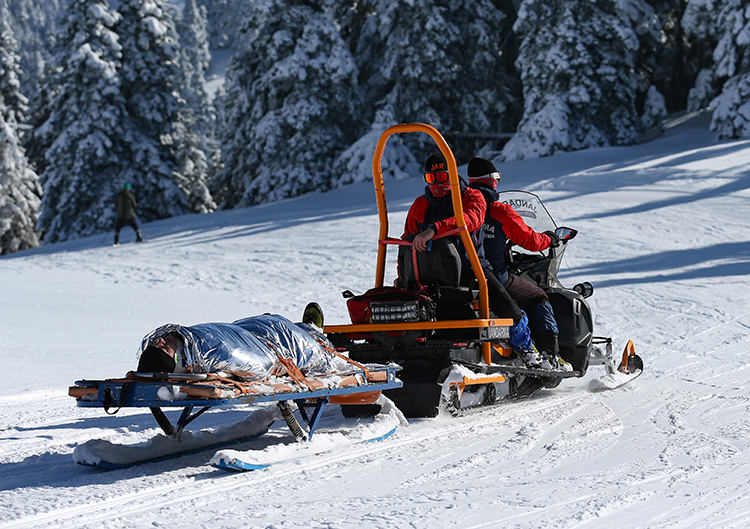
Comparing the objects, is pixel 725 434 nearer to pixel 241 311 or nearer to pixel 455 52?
pixel 241 311

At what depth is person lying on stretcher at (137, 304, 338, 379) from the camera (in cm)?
392

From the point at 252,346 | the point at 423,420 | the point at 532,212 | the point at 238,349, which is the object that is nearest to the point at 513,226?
the point at 532,212

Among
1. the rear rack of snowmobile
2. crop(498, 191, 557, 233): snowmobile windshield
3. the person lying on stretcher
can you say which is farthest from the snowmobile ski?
the rear rack of snowmobile

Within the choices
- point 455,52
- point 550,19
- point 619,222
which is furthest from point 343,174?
point 619,222

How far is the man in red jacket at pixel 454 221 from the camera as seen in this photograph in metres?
5.45

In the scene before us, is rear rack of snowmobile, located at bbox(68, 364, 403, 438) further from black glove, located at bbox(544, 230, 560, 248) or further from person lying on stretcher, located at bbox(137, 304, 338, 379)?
black glove, located at bbox(544, 230, 560, 248)

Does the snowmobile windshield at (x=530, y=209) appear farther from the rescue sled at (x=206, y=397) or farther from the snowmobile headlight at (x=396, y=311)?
the rescue sled at (x=206, y=397)

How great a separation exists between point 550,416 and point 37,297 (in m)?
8.73

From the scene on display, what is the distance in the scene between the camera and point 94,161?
28.9 m

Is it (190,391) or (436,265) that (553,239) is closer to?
(436,265)

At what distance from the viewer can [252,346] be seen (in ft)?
13.9

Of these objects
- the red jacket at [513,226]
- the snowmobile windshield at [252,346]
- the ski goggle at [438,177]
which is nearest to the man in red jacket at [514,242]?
the red jacket at [513,226]

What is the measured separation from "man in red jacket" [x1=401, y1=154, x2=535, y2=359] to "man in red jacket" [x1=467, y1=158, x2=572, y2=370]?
23 centimetres

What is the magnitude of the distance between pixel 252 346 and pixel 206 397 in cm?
62
